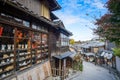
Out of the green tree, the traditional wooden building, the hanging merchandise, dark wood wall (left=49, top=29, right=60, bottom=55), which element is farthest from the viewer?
dark wood wall (left=49, top=29, right=60, bottom=55)

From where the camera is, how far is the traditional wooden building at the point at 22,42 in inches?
303

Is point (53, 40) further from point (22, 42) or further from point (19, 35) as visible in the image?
point (19, 35)

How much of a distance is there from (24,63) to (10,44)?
6.47ft

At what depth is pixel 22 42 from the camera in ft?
31.6

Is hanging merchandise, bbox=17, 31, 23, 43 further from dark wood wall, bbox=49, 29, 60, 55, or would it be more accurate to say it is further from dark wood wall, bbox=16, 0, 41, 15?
dark wood wall, bbox=49, 29, 60, 55

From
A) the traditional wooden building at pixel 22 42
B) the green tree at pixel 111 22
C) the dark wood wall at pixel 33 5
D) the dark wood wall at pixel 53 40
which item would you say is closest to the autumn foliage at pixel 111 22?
the green tree at pixel 111 22

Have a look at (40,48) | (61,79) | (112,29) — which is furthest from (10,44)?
(61,79)

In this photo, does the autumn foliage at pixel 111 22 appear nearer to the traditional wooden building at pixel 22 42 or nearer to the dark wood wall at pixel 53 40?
the traditional wooden building at pixel 22 42

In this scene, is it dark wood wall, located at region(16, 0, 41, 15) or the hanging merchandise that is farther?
dark wood wall, located at region(16, 0, 41, 15)

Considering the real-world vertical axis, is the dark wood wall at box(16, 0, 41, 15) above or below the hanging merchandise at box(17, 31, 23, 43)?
above

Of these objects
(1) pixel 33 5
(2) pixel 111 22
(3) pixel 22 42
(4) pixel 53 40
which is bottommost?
→ (3) pixel 22 42

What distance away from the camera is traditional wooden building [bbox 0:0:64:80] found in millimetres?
7704

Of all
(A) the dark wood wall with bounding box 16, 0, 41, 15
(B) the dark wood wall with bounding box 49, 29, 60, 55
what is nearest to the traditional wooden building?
(A) the dark wood wall with bounding box 16, 0, 41, 15

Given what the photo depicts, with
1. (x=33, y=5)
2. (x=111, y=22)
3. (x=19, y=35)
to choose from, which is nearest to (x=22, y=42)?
(x=19, y=35)
